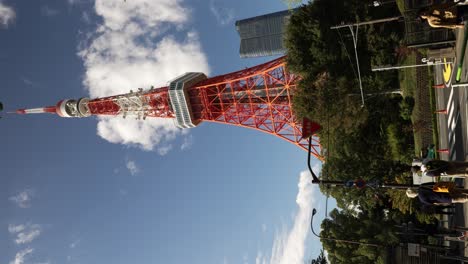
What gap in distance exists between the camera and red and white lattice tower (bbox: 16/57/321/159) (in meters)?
32.3

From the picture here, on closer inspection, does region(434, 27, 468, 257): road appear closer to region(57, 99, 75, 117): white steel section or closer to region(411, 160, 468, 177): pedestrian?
region(411, 160, 468, 177): pedestrian

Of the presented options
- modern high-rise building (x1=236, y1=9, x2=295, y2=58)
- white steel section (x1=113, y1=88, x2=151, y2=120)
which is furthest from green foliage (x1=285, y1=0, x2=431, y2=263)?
modern high-rise building (x1=236, y1=9, x2=295, y2=58)

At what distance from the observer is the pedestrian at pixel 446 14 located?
9219 mm

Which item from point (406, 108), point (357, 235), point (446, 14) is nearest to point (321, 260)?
point (357, 235)

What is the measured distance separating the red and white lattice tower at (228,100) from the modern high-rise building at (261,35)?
197 ft

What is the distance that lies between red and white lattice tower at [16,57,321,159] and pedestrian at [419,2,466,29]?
18.4m

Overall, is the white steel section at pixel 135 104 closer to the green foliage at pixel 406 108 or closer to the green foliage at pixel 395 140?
the green foliage at pixel 395 140

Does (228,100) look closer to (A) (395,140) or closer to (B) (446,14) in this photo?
(A) (395,140)

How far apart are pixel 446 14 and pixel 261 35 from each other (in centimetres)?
9509

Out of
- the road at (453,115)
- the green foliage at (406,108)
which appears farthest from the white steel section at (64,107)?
the road at (453,115)

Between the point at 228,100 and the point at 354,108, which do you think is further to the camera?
the point at 228,100

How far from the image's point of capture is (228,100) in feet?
122

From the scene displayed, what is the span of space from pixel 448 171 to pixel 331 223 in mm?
18529

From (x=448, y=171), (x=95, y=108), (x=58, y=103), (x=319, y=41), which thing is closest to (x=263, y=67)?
(x=319, y=41)
